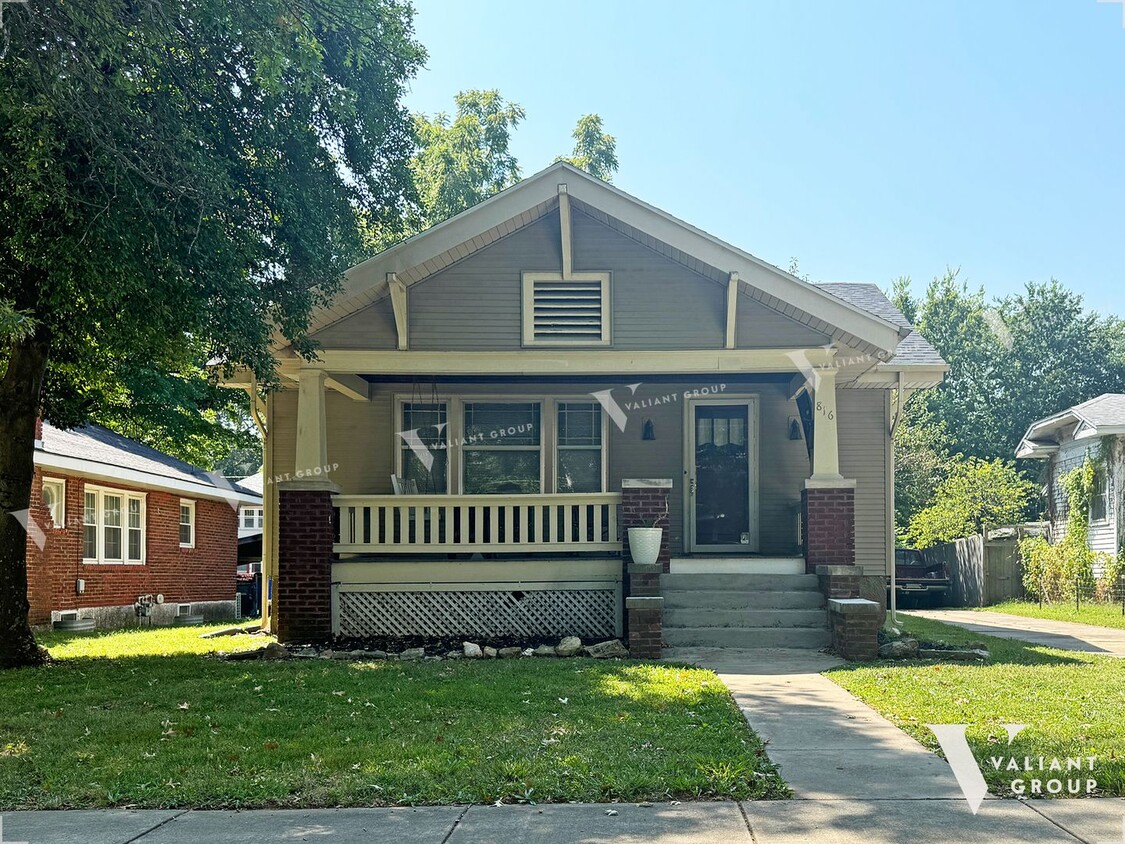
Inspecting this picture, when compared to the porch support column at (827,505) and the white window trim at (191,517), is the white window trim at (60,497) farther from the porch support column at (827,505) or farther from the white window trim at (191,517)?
the porch support column at (827,505)

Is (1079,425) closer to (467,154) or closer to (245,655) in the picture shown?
(245,655)

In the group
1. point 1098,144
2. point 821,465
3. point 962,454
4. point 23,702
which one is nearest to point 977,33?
point 821,465

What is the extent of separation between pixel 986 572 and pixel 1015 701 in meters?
15.6

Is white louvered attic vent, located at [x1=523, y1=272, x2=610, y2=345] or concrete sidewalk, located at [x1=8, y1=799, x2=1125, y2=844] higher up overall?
white louvered attic vent, located at [x1=523, y1=272, x2=610, y2=345]

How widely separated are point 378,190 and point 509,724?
7114mm

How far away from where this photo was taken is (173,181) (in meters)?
8.46

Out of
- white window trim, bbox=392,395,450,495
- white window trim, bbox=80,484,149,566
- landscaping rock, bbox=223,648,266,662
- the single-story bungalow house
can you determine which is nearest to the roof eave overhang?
the single-story bungalow house

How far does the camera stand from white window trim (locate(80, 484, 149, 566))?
17511 mm

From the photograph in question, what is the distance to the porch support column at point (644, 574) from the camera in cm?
1014

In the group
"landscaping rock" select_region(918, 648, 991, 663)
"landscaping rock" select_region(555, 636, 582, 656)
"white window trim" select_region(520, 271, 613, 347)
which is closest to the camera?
"landscaping rock" select_region(918, 648, 991, 663)

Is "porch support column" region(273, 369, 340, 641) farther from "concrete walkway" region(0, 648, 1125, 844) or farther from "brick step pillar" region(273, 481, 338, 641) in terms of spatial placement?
"concrete walkway" region(0, 648, 1125, 844)

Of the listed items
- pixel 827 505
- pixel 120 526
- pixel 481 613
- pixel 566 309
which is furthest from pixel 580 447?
pixel 120 526

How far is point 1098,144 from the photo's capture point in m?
32.5

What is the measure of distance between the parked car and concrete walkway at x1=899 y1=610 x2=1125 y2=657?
3.35 m
